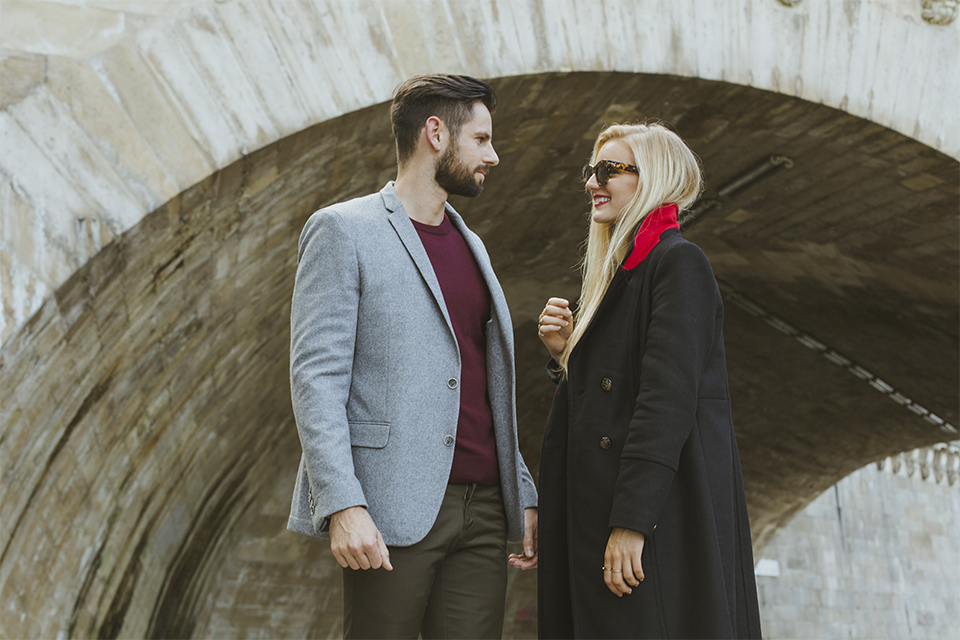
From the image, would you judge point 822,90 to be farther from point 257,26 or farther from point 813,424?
point 813,424

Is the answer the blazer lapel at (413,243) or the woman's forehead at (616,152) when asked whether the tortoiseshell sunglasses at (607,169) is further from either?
the blazer lapel at (413,243)

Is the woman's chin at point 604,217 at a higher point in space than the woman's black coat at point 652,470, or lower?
higher

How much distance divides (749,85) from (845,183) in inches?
65.9

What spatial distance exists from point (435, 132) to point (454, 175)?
0.14 metres

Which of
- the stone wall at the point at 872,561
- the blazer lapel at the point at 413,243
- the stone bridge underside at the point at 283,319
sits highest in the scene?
the blazer lapel at the point at 413,243

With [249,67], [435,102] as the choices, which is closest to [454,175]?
[435,102]

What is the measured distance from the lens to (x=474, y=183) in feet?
9.62

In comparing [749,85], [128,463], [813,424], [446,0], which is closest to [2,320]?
[128,463]

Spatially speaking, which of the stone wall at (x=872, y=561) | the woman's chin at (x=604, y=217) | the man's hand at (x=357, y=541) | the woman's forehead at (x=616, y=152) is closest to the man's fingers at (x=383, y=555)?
the man's hand at (x=357, y=541)

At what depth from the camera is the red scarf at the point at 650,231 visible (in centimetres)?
276

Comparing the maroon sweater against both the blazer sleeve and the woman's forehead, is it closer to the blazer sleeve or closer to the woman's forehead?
the blazer sleeve

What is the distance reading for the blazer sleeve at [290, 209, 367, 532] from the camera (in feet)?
7.86

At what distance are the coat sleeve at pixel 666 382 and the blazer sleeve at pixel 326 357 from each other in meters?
0.66

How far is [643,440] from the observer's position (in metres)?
2.45
